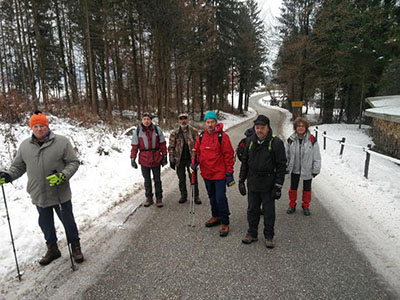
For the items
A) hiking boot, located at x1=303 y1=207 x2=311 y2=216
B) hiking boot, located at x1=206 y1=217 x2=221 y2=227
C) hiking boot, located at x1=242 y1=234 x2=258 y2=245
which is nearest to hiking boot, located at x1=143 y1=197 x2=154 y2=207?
hiking boot, located at x1=206 y1=217 x2=221 y2=227


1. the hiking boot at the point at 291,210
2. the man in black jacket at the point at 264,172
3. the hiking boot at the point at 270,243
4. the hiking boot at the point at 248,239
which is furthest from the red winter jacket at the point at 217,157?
the hiking boot at the point at 291,210

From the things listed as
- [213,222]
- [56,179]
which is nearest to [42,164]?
[56,179]

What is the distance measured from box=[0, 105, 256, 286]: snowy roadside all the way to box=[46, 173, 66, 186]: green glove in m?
1.33

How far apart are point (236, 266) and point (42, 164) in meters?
2.98

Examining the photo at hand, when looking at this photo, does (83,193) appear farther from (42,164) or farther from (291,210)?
(291,210)

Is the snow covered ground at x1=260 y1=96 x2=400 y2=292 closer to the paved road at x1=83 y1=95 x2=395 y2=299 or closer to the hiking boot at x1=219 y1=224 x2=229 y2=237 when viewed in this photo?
the paved road at x1=83 y1=95 x2=395 y2=299

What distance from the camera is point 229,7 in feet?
90.8

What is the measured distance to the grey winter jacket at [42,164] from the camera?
335cm

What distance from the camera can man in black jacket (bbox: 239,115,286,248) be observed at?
373cm

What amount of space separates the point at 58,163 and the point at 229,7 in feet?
96.6

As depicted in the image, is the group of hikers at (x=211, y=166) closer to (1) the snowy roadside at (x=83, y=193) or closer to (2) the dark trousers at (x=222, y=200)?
(2) the dark trousers at (x=222, y=200)

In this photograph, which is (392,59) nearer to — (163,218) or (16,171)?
(163,218)

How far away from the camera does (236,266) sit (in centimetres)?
347

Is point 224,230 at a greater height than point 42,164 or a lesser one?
lesser
